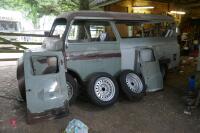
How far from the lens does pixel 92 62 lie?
15.4 feet

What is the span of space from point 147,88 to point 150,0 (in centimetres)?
587

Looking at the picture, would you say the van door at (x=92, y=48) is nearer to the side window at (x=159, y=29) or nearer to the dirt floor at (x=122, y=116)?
the dirt floor at (x=122, y=116)

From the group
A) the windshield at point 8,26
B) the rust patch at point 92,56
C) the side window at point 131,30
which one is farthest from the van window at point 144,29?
the windshield at point 8,26

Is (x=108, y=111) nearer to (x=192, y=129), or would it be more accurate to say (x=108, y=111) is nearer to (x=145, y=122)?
(x=145, y=122)

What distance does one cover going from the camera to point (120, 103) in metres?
4.70

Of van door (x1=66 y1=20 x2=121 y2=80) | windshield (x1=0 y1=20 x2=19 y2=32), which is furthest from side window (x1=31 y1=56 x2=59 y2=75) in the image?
windshield (x1=0 y1=20 x2=19 y2=32)

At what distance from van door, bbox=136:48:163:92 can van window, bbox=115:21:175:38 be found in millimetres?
606

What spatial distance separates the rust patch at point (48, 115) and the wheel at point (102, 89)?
652mm

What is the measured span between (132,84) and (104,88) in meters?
0.81

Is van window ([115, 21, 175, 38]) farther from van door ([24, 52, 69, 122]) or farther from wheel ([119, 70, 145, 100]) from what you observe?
van door ([24, 52, 69, 122])

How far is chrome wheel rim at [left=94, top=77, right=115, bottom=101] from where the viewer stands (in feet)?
14.7

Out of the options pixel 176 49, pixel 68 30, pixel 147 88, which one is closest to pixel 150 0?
pixel 176 49

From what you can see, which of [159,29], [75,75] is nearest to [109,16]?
[75,75]

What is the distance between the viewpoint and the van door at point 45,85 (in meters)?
3.66
